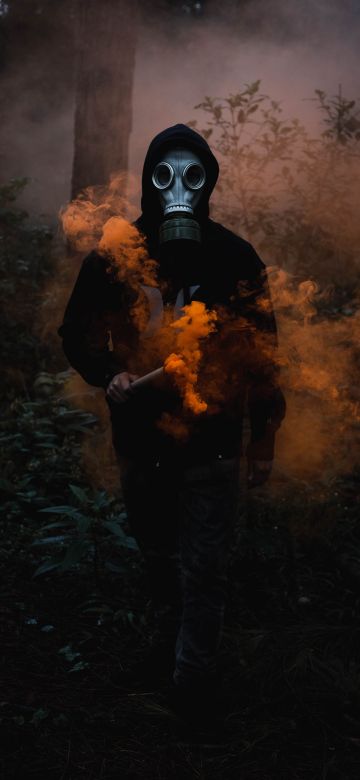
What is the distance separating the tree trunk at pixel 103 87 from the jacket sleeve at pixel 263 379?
3.85m

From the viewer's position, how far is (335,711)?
2.85m

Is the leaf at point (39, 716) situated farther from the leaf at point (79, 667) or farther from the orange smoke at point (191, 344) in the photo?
the orange smoke at point (191, 344)

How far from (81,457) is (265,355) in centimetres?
256

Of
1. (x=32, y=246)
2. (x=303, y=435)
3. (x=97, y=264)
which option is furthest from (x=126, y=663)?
(x=32, y=246)

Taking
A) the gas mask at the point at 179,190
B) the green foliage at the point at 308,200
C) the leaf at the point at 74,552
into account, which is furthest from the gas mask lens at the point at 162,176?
the green foliage at the point at 308,200

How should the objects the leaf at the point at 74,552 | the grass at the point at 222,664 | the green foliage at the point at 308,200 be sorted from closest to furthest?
the grass at the point at 222,664 < the leaf at the point at 74,552 < the green foliage at the point at 308,200

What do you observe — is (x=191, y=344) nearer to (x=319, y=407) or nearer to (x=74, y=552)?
(x=74, y=552)

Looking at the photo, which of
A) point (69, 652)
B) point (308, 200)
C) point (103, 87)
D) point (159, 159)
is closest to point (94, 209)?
point (103, 87)

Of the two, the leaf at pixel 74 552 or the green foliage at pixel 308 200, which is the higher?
the green foliage at pixel 308 200

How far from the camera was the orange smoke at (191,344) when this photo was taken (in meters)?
2.64

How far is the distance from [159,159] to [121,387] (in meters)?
0.88

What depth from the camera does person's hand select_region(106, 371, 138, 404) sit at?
2701 millimetres

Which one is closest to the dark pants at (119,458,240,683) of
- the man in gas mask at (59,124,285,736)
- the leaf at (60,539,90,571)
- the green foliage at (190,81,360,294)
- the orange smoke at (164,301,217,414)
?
the man in gas mask at (59,124,285,736)

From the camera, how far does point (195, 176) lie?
281cm
